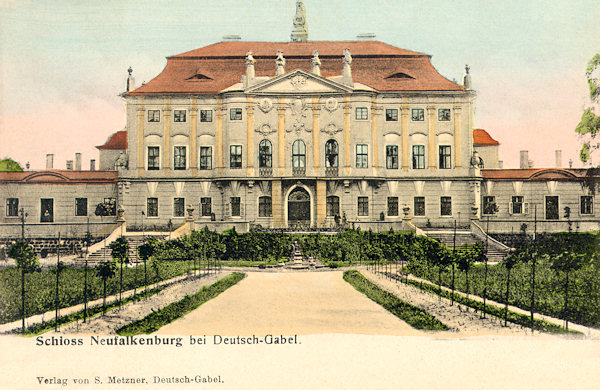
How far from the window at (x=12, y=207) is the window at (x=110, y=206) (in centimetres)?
409

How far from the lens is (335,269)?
18.6 metres

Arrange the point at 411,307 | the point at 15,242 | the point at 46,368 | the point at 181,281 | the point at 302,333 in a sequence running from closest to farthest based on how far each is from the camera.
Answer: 1. the point at 46,368
2. the point at 302,333
3. the point at 411,307
4. the point at 15,242
5. the point at 181,281

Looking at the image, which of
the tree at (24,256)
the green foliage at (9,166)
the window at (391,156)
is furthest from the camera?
the window at (391,156)

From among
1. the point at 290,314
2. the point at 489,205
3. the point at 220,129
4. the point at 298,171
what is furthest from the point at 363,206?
the point at 290,314

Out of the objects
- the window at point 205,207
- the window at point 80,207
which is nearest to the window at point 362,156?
the window at point 205,207

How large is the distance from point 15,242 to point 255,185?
14238 millimetres

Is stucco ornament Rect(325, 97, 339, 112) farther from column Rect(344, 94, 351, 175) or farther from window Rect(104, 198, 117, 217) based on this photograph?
window Rect(104, 198, 117, 217)

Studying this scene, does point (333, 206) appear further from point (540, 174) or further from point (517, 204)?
point (540, 174)

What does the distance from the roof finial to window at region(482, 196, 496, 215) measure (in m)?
9.34

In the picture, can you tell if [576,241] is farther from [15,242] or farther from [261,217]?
[261,217]

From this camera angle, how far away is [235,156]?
87.6 ft

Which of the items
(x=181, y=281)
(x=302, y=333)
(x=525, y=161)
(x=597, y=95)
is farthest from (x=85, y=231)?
(x=597, y=95)

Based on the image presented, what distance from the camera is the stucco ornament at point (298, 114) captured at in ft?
85.5

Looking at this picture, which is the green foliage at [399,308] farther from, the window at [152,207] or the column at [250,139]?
the column at [250,139]
